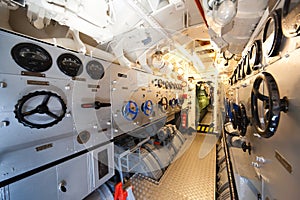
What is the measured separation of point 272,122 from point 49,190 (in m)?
1.39

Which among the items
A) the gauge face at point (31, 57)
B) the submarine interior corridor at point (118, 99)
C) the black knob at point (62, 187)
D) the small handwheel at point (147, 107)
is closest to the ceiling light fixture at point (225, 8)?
the submarine interior corridor at point (118, 99)

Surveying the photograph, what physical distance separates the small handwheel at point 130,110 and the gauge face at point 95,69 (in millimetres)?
497

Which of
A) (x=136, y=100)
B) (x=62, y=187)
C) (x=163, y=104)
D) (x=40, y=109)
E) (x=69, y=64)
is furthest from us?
(x=163, y=104)

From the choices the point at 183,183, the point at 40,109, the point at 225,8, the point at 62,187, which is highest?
the point at 225,8

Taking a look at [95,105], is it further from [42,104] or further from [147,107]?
[147,107]

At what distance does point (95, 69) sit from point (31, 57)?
520 millimetres

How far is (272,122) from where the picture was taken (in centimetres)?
66

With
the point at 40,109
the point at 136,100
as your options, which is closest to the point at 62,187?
the point at 40,109

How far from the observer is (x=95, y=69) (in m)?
1.34

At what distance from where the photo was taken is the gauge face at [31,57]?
0.81 meters

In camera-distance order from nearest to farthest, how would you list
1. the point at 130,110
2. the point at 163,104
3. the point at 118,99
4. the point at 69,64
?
1. the point at 69,64
2. the point at 118,99
3. the point at 130,110
4. the point at 163,104

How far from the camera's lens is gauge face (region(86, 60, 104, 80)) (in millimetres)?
1276

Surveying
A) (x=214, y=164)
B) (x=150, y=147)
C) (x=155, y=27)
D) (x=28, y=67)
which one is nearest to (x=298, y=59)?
(x=28, y=67)

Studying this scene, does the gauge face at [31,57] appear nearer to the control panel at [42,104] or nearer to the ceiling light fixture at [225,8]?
the control panel at [42,104]
